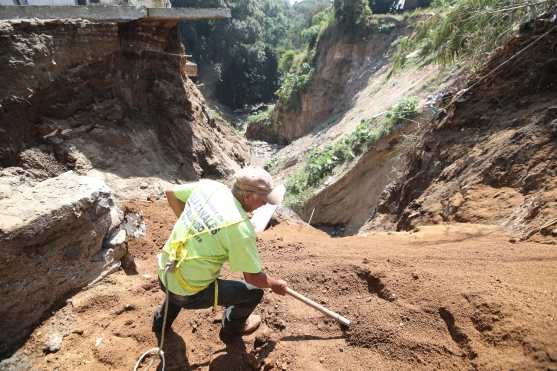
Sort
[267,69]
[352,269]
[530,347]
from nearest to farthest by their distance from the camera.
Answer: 1. [530,347]
2. [352,269]
3. [267,69]

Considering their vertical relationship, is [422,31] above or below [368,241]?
above

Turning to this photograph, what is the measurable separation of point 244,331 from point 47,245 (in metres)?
1.73

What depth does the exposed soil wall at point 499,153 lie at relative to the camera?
3.66m

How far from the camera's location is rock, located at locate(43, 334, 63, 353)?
8.86 feet

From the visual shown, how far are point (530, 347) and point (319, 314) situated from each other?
1419 mm

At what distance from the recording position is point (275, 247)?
416cm

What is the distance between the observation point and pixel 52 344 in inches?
107

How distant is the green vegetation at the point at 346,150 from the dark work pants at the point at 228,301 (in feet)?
24.6

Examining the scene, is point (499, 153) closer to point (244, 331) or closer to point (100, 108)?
point (244, 331)

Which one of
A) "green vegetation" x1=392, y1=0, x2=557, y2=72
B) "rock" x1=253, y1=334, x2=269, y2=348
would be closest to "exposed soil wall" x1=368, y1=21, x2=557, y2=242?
"green vegetation" x1=392, y1=0, x2=557, y2=72

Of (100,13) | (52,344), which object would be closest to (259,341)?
(52,344)

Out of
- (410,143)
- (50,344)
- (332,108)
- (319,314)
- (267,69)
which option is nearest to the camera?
(50,344)

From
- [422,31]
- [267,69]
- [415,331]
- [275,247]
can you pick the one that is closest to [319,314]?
[415,331]

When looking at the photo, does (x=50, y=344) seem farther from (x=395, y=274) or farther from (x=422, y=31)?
(x=422, y=31)
